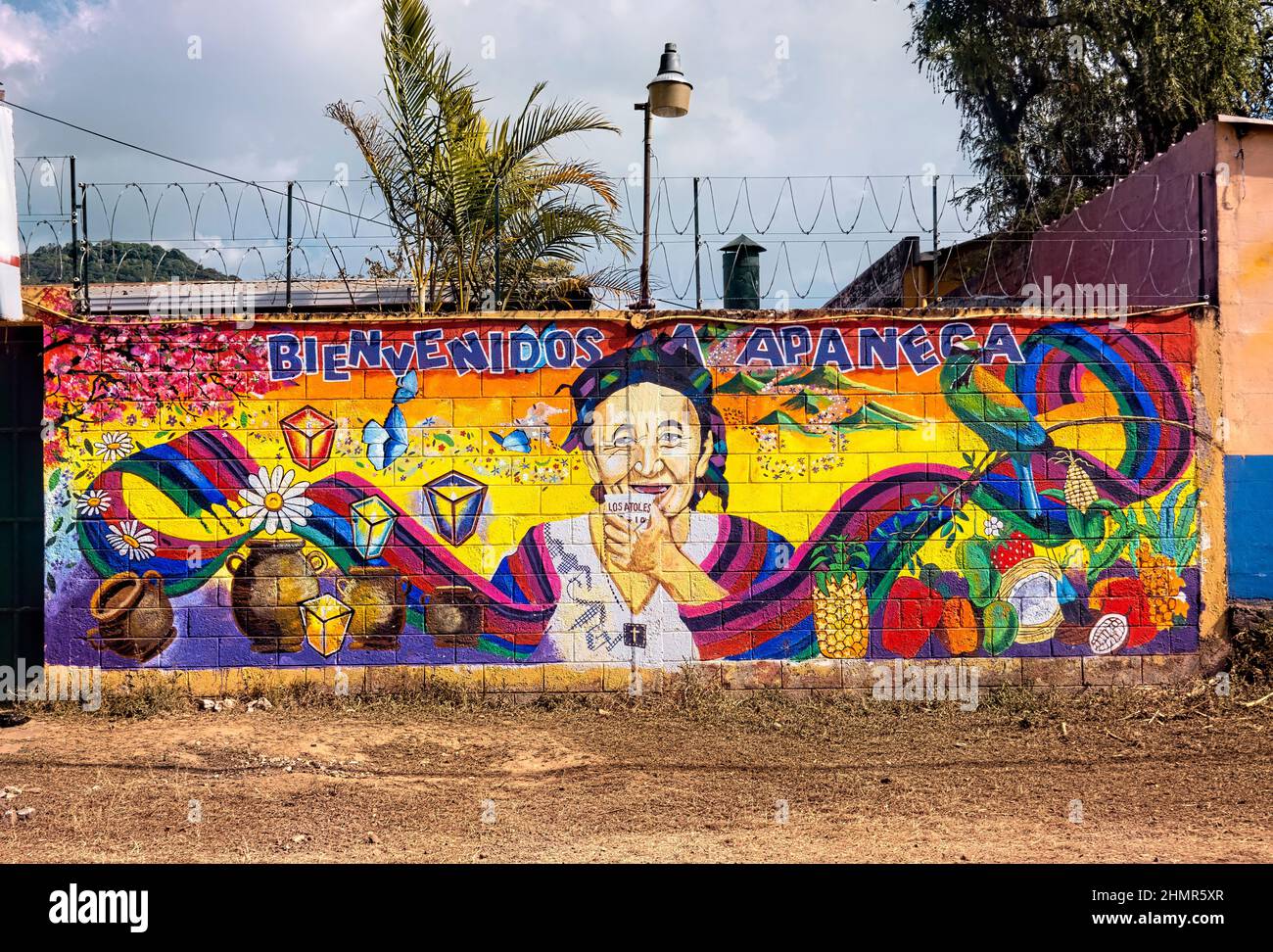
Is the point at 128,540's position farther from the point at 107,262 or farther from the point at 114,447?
the point at 107,262

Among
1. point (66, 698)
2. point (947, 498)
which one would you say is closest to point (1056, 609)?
point (947, 498)

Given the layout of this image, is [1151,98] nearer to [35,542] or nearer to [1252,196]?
[1252,196]

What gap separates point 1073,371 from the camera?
6586 mm

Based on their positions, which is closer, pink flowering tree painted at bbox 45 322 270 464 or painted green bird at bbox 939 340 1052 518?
pink flowering tree painted at bbox 45 322 270 464

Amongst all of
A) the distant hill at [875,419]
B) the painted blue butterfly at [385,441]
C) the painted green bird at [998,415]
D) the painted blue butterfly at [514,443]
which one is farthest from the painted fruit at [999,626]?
the painted blue butterfly at [385,441]

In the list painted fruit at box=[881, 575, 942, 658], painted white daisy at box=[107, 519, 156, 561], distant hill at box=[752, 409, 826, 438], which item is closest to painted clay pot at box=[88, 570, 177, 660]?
painted white daisy at box=[107, 519, 156, 561]

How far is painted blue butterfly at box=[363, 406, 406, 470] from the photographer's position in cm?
647

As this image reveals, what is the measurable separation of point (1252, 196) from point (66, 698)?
816 cm

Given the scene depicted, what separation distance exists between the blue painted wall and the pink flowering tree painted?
6.17m

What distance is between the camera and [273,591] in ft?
21.2

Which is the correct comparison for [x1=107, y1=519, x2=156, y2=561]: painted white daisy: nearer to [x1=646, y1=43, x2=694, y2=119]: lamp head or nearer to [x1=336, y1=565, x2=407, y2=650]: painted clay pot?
[x1=336, y1=565, x2=407, y2=650]: painted clay pot

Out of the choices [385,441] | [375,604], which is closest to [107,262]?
[385,441]

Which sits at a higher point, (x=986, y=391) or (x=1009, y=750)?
(x=986, y=391)

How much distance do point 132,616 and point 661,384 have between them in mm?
3617
